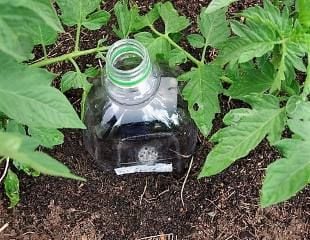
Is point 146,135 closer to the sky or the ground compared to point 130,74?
Result: closer to the ground

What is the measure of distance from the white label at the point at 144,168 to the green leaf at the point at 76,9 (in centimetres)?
36

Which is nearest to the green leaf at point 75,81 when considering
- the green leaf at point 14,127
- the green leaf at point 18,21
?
the green leaf at point 14,127

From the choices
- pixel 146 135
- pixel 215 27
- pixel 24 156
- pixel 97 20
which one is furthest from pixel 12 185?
pixel 24 156

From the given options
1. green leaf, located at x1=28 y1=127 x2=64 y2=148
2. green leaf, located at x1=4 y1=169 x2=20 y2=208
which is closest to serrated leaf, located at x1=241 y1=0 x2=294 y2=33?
green leaf, located at x1=28 y1=127 x2=64 y2=148

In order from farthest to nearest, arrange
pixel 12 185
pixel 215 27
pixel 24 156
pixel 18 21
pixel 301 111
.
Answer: pixel 12 185 < pixel 215 27 < pixel 301 111 < pixel 18 21 < pixel 24 156

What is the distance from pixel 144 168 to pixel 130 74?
1.40ft

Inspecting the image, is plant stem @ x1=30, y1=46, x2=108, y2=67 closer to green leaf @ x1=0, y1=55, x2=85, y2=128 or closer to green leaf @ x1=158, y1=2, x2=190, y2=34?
green leaf @ x1=158, y1=2, x2=190, y2=34

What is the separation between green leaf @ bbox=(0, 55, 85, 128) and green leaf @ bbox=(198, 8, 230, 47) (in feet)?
1.56

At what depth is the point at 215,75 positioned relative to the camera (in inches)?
52.9

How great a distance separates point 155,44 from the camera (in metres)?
1.39

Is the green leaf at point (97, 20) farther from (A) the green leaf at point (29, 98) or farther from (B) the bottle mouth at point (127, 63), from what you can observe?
(A) the green leaf at point (29, 98)

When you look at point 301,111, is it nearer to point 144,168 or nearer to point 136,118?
point 136,118

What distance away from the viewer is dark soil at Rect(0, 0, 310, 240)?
159 cm

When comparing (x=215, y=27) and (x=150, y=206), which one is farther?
(x=150, y=206)
